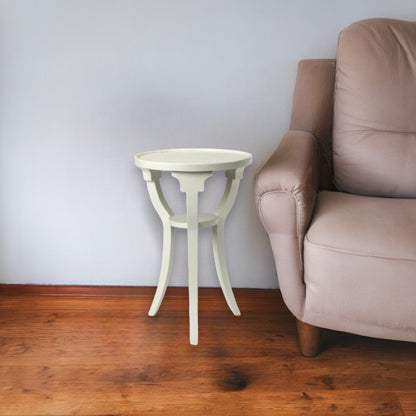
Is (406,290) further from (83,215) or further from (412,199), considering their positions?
(83,215)

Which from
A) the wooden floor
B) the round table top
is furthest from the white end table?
the wooden floor

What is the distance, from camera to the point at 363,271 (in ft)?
3.55

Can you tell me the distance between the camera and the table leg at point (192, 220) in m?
1.25

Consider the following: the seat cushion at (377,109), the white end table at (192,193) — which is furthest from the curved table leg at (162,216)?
the seat cushion at (377,109)

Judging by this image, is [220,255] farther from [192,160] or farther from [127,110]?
[127,110]

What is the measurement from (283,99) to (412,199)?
1.91 feet

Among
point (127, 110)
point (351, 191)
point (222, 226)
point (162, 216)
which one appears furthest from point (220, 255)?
point (127, 110)

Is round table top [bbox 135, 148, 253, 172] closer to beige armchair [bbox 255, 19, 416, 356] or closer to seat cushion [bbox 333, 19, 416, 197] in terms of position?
beige armchair [bbox 255, 19, 416, 356]

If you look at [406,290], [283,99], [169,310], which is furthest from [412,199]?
[169,310]

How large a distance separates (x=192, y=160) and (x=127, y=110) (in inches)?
18.6

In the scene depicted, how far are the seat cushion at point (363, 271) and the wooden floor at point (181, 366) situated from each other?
0.16 m

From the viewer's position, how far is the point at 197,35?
62.9 inches

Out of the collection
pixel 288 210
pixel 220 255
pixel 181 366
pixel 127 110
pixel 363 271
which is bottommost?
pixel 181 366

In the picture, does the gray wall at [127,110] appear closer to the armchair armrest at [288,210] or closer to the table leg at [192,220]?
the table leg at [192,220]
